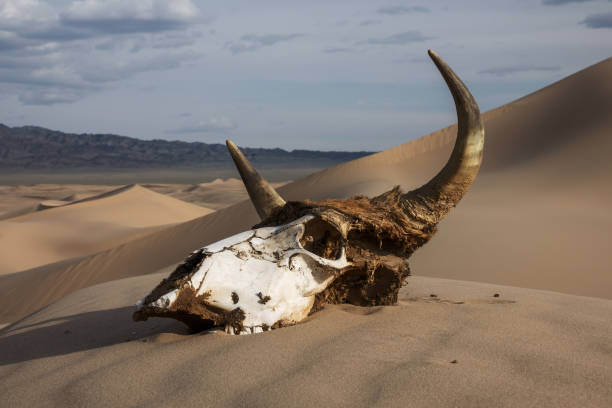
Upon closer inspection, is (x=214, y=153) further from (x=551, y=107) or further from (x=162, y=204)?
(x=551, y=107)

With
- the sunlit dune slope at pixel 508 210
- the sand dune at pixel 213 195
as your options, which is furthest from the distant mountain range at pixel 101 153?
the sunlit dune slope at pixel 508 210

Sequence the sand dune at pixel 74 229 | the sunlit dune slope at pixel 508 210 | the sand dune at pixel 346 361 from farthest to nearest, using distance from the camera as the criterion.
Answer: the sand dune at pixel 74 229 < the sunlit dune slope at pixel 508 210 < the sand dune at pixel 346 361

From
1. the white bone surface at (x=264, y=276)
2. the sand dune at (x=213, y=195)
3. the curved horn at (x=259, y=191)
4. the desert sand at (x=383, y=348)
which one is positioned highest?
the curved horn at (x=259, y=191)

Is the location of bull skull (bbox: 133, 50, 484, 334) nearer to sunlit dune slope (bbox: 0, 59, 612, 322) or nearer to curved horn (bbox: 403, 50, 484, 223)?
curved horn (bbox: 403, 50, 484, 223)

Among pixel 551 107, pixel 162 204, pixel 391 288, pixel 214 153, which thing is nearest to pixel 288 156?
pixel 214 153

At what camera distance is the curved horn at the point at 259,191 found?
4.21 metres

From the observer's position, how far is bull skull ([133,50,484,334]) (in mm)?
3371

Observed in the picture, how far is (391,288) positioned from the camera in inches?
163

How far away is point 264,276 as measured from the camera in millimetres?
3488

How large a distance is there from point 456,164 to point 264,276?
4.88ft

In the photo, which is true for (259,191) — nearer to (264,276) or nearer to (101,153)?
(264,276)

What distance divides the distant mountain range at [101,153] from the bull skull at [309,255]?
397ft

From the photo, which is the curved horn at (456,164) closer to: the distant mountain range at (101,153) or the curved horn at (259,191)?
the curved horn at (259,191)

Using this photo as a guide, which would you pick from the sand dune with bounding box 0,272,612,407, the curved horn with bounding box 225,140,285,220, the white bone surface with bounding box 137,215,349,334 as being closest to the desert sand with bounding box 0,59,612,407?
the sand dune with bounding box 0,272,612,407
